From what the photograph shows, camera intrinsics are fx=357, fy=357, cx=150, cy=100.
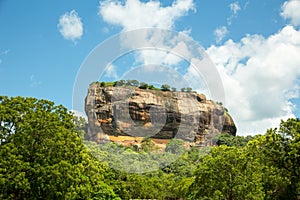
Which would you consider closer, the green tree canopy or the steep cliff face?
the green tree canopy

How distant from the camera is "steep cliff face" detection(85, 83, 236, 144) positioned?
69812 millimetres

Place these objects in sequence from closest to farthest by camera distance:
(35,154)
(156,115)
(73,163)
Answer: (35,154), (73,163), (156,115)

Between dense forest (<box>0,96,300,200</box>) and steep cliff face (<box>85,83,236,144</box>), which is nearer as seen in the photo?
dense forest (<box>0,96,300,200</box>)

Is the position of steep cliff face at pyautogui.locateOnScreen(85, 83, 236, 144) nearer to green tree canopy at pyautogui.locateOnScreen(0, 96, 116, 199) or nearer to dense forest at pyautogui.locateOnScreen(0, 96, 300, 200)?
dense forest at pyautogui.locateOnScreen(0, 96, 300, 200)

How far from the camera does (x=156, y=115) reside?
244 ft

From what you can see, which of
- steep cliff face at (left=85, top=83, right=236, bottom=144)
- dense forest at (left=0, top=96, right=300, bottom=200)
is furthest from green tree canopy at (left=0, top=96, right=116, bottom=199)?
steep cliff face at (left=85, top=83, right=236, bottom=144)

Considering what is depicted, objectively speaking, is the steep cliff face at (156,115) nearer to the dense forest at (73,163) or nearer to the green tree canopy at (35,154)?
the dense forest at (73,163)

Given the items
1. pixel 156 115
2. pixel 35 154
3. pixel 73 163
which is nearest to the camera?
pixel 35 154

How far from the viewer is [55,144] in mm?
18453

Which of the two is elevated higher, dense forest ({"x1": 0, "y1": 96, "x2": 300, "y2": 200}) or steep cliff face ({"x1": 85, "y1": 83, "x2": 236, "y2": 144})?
steep cliff face ({"x1": 85, "y1": 83, "x2": 236, "y2": 144})

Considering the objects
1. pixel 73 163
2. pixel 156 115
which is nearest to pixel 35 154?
pixel 73 163

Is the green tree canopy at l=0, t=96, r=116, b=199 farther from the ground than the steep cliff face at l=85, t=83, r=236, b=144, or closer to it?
closer to it

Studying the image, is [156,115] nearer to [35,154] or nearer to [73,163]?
[73,163]

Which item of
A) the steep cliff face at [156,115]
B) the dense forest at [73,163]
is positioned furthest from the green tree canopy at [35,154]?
the steep cliff face at [156,115]
